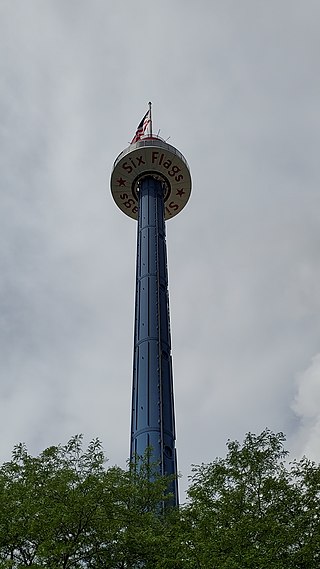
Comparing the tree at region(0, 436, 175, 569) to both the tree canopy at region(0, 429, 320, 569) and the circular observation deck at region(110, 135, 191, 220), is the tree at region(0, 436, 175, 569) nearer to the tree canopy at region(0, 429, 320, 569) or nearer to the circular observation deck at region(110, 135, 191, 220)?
the tree canopy at region(0, 429, 320, 569)

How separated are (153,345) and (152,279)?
6.97m

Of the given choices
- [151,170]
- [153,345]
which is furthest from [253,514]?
[151,170]

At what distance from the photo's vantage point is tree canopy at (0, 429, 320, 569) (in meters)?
21.8

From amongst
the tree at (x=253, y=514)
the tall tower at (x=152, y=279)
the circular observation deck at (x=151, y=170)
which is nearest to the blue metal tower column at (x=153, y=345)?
the tall tower at (x=152, y=279)

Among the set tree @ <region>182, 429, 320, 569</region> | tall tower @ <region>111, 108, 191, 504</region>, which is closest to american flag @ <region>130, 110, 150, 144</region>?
tall tower @ <region>111, 108, 191, 504</region>

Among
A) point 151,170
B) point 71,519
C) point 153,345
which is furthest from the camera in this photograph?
point 151,170

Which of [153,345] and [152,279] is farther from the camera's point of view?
[152,279]

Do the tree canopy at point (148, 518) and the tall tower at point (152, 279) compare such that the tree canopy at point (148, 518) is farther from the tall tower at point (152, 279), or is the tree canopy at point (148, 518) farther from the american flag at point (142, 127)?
the american flag at point (142, 127)

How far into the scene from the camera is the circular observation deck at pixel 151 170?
2386 inches

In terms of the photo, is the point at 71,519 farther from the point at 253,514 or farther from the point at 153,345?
the point at 153,345

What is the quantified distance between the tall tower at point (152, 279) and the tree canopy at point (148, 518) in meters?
7.47

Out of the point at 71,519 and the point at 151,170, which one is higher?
the point at 151,170

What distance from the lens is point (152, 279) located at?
2098 inches

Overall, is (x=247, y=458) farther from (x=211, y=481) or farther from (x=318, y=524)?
(x=318, y=524)
